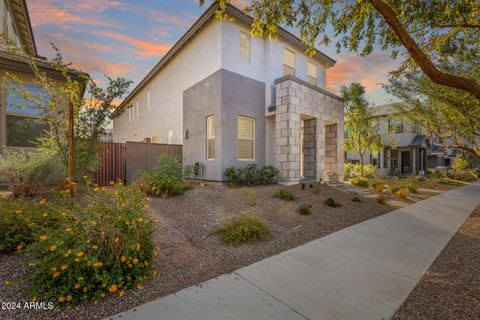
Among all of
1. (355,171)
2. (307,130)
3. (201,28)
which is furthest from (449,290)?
(355,171)

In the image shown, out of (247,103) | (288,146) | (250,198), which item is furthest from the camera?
(247,103)

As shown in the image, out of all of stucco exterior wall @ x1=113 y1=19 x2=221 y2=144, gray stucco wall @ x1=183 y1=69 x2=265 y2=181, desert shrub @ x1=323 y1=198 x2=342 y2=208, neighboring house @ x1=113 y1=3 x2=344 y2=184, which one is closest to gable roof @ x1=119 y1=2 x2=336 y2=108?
neighboring house @ x1=113 y1=3 x2=344 y2=184

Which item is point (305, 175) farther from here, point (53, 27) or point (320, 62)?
point (53, 27)

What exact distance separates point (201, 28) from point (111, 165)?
7.15 meters

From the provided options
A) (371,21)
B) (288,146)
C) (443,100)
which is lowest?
(288,146)

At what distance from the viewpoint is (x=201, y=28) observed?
30.2 feet

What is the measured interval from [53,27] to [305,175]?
10766 mm

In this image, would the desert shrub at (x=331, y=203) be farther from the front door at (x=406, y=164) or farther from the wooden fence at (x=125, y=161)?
the front door at (x=406, y=164)

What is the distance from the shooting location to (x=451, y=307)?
2.42m

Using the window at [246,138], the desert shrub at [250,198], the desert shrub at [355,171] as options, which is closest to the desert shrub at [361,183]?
the desert shrub at [355,171]

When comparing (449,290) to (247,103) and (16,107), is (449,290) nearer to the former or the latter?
(247,103)

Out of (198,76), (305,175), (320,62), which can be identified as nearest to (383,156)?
(320,62)

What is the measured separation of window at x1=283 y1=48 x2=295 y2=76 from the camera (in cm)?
1034

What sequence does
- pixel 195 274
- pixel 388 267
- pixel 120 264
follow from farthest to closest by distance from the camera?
pixel 388 267 → pixel 195 274 → pixel 120 264
